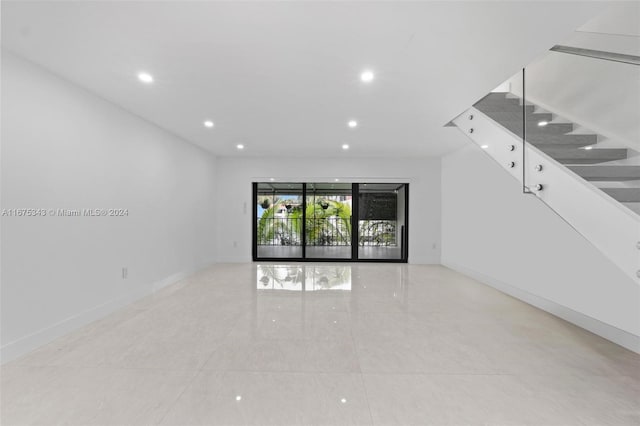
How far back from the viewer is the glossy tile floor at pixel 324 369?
1729 millimetres

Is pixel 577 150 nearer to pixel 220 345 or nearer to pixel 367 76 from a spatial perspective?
pixel 367 76

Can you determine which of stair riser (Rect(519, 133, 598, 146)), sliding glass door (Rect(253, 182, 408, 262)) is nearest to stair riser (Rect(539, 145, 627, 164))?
stair riser (Rect(519, 133, 598, 146))

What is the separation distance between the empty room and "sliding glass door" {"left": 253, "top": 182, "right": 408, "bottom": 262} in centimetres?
218

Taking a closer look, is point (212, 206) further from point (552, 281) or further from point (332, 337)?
point (552, 281)

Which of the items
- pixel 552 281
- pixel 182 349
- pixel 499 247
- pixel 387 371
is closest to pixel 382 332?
pixel 387 371

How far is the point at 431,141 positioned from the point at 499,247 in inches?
83.4

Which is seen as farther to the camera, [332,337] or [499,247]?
[499,247]

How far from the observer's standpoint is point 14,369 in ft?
7.16

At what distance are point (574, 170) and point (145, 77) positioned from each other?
3.82m

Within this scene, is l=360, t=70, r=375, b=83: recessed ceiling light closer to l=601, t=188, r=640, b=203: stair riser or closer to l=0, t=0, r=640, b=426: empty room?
l=0, t=0, r=640, b=426: empty room

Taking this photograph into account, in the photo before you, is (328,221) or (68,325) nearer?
(68,325)

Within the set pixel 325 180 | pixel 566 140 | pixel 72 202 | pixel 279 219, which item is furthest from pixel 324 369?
pixel 279 219

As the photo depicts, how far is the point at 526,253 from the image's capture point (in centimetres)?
390

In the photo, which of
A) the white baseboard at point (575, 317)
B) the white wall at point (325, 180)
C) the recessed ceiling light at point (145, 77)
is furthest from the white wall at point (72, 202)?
the white baseboard at point (575, 317)
